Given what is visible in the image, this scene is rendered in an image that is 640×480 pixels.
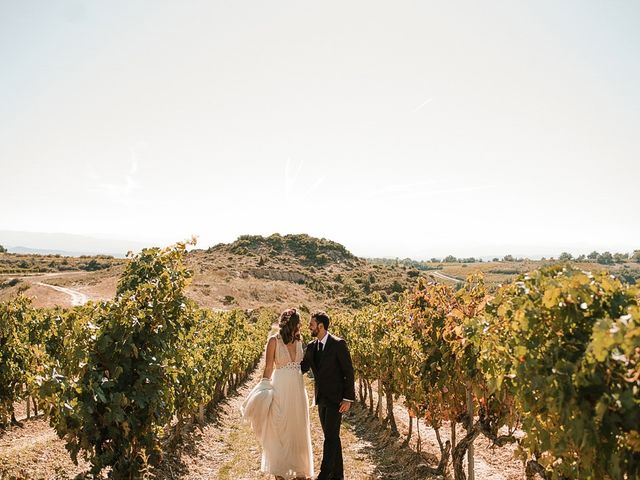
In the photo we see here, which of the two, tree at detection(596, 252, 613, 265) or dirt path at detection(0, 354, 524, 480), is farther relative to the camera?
tree at detection(596, 252, 613, 265)

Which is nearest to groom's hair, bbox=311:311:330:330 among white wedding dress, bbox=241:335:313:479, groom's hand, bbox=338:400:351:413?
white wedding dress, bbox=241:335:313:479

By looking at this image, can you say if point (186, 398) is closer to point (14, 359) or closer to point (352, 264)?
point (14, 359)

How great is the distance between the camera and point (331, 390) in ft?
21.2

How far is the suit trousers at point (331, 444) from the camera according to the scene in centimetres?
637

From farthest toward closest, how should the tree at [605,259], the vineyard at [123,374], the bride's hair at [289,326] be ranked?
1. the tree at [605,259]
2. the bride's hair at [289,326]
3. the vineyard at [123,374]

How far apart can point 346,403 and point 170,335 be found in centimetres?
262

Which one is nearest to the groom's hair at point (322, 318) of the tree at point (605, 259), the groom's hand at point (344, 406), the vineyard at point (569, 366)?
the groom's hand at point (344, 406)

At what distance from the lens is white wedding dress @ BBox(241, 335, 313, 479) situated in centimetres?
663

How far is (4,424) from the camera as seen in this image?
12430 millimetres

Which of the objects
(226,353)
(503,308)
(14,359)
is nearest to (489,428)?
(503,308)

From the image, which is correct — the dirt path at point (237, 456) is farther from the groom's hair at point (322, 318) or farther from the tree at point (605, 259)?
the tree at point (605, 259)

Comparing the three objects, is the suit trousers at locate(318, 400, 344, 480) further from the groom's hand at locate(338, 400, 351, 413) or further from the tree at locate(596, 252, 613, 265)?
the tree at locate(596, 252, 613, 265)

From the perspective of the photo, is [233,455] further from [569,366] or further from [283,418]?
[569,366]

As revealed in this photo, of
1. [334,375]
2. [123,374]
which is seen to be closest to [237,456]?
[334,375]
